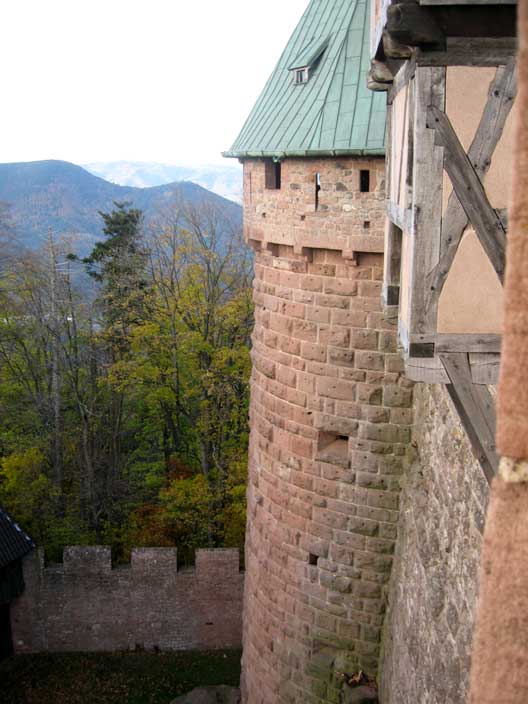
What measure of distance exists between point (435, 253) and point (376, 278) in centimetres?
323

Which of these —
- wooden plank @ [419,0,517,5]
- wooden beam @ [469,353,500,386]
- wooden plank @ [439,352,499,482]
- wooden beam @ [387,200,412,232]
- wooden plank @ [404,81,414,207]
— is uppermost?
wooden plank @ [419,0,517,5]

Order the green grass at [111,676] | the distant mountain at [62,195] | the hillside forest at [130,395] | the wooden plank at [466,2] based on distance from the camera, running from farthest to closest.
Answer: the distant mountain at [62,195], the hillside forest at [130,395], the green grass at [111,676], the wooden plank at [466,2]

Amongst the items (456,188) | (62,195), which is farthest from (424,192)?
(62,195)

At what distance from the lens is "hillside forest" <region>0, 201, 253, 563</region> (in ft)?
58.0

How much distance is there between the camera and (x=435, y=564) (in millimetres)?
6219

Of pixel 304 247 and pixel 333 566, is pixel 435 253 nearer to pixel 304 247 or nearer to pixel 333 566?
pixel 304 247

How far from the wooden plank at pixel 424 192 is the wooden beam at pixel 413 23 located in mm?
159

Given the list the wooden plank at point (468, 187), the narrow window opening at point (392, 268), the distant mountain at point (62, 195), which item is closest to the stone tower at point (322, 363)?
the narrow window opening at point (392, 268)

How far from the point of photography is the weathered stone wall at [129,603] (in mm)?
14672

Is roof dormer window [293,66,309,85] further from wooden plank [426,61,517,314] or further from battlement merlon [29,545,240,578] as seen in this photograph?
battlement merlon [29,545,240,578]

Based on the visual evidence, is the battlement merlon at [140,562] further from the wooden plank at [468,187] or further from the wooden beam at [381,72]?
the wooden plank at [468,187]

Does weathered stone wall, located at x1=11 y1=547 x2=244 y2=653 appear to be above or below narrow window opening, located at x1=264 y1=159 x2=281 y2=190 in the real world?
below

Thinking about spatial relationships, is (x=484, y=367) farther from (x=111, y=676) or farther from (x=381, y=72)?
(x=111, y=676)

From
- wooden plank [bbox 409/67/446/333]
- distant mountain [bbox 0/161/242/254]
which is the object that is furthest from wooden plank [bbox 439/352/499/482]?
distant mountain [bbox 0/161/242/254]
